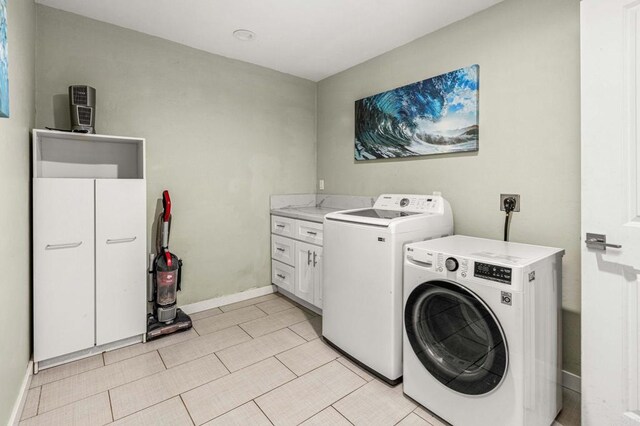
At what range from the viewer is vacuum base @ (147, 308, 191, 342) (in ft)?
8.01

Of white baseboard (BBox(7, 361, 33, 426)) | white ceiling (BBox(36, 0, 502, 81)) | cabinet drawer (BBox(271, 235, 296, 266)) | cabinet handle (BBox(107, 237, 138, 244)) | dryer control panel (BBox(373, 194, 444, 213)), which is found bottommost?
white baseboard (BBox(7, 361, 33, 426))

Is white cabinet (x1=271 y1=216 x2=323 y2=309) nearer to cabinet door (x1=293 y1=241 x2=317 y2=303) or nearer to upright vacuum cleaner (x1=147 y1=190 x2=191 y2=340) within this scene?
cabinet door (x1=293 y1=241 x2=317 y2=303)

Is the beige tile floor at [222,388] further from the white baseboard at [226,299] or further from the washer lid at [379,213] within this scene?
the washer lid at [379,213]

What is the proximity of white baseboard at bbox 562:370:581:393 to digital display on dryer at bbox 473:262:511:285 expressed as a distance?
1093 millimetres

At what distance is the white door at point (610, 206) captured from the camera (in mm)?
1375

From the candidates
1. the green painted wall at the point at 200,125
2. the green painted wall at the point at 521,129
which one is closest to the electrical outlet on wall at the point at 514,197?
the green painted wall at the point at 521,129

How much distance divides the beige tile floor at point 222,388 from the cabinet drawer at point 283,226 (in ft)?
3.25

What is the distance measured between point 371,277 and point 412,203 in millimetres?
772

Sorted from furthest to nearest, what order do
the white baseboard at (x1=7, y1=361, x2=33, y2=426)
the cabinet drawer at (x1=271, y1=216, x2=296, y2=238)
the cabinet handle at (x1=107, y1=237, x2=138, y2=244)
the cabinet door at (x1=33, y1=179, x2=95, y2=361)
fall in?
the cabinet drawer at (x1=271, y1=216, x2=296, y2=238) < the cabinet handle at (x1=107, y1=237, x2=138, y2=244) < the cabinet door at (x1=33, y1=179, x2=95, y2=361) < the white baseboard at (x1=7, y1=361, x2=33, y2=426)

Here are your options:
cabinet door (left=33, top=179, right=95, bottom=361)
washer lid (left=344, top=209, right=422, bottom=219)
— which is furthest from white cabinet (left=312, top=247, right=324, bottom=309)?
cabinet door (left=33, top=179, right=95, bottom=361)

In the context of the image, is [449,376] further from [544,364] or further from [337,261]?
[337,261]

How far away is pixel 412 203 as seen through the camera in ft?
8.02

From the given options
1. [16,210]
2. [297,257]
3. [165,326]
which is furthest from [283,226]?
[16,210]

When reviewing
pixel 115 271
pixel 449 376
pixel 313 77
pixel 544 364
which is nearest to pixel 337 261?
pixel 449 376
